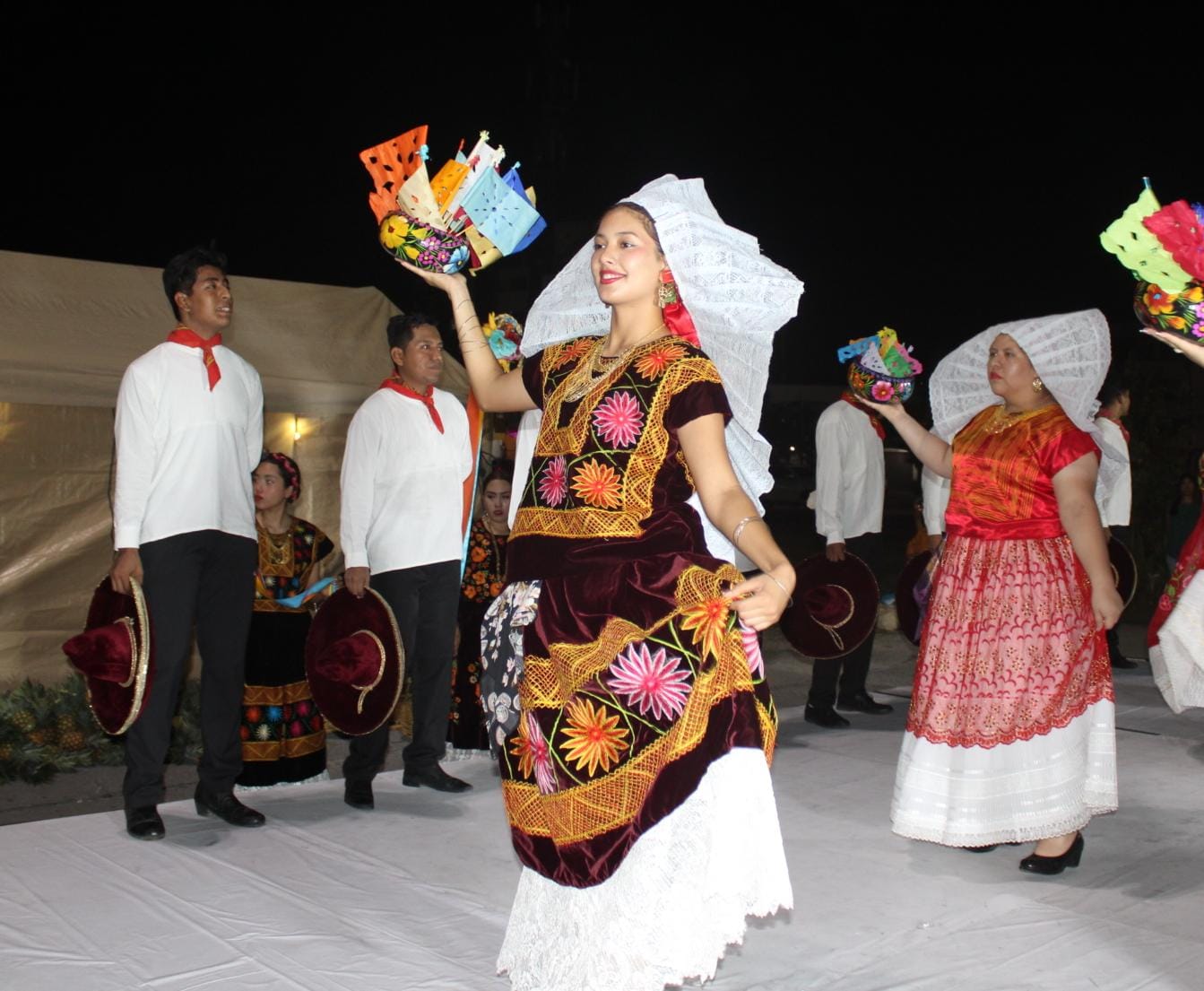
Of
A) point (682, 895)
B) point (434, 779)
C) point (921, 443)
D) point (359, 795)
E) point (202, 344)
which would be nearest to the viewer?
point (682, 895)

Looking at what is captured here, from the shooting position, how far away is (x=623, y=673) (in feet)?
8.70

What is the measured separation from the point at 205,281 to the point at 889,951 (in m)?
3.00

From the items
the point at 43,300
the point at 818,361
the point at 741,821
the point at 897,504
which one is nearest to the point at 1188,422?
the point at 43,300

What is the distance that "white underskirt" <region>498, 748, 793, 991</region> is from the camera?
259 cm

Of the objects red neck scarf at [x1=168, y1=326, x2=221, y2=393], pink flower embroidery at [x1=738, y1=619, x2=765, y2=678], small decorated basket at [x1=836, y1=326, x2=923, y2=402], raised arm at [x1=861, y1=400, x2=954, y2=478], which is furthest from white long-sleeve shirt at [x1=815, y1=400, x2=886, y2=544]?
pink flower embroidery at [x1=738, y1=619, x2=765, y2=678]

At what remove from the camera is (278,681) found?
503 centimetres

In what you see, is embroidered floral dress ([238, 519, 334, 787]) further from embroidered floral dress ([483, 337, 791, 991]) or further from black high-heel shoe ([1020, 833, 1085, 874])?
black high-heel shoe ([1020, 833, 1085, 874])

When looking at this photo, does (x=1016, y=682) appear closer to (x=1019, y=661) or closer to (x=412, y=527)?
(x=1019, y=661)

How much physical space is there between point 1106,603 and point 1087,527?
0.79 ft

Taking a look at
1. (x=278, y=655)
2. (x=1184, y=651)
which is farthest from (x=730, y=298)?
(x=278, y=655)

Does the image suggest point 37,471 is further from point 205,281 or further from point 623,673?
point 623,673

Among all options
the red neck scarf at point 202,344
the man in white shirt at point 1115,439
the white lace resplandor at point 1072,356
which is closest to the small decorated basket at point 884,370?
the white lace resplandor at point 1072,356

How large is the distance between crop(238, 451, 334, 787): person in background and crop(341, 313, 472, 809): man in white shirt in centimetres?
34

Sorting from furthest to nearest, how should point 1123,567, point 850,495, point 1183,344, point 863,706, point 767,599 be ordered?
point 1123,567 → point 863,706 → point 850,495 → point 1183,344 → point 767,599
